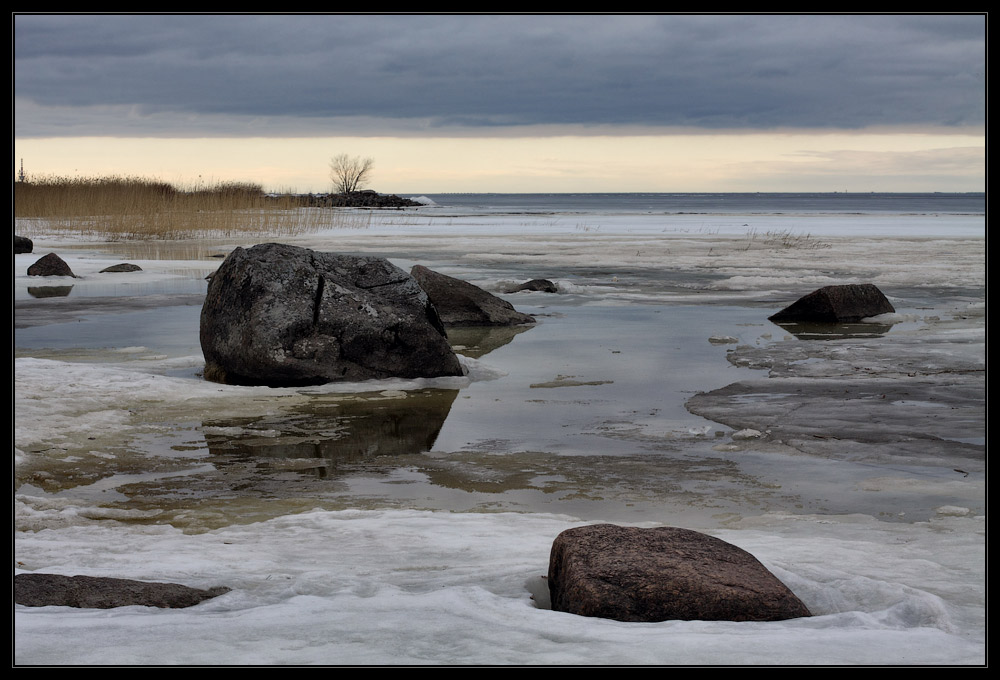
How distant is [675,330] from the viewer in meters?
12.2

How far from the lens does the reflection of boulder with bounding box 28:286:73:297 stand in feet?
53.5

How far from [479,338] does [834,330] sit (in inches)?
178

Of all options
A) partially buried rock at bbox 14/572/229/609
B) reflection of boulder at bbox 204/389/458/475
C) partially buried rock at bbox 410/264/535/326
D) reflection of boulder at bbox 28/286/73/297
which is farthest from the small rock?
reflection of boulder at bbox 28/286/73/297

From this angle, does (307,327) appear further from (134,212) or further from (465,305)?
(134,212)

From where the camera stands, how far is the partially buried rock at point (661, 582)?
3598 mm

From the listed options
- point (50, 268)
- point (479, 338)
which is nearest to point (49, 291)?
point (50, 268)

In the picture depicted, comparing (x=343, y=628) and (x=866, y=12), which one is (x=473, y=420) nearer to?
(x=343, y=628)

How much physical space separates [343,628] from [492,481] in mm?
2730

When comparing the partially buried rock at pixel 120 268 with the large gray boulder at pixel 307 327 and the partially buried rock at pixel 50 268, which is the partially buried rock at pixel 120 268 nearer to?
the partially buried rock at pixel 50 268

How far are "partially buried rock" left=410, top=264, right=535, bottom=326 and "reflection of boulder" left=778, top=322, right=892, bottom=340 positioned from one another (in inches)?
136

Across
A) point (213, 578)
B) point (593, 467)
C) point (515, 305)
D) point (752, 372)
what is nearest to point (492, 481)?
point (593, 467)

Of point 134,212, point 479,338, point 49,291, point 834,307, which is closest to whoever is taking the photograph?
point 479,338

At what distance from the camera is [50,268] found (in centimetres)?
1891

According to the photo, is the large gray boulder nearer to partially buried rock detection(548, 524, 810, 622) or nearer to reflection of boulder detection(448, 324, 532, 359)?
reflection of boulder detection(448, 324, 532, 359)
